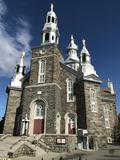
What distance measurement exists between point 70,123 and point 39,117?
463 centimetres

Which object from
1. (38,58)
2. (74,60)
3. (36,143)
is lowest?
(36,143)

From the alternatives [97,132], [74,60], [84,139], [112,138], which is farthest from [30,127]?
[74,60]

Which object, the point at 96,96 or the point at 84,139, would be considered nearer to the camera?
the point at 84,139

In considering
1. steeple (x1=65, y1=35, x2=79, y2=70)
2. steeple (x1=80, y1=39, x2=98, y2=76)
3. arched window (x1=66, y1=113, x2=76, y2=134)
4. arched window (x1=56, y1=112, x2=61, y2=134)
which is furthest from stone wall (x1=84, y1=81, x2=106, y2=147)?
steeple (x1=65, y1=35, x2=79, y2=70)

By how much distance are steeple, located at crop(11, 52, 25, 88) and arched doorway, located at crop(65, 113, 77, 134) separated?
10492 mm

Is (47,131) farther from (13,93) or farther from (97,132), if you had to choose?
(13,93)

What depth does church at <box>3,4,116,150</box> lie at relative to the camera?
24.2 meters

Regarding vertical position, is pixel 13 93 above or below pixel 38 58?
below

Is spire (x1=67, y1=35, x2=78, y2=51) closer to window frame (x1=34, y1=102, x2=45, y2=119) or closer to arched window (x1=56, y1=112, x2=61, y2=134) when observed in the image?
window frame (x1=34, y1=102, x2=45, y2=119)

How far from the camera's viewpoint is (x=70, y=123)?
88.5 ft

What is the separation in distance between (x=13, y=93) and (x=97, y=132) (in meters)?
15.1

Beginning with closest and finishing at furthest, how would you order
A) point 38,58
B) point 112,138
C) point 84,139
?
point 84,139 < point 38,58 < point 112,138

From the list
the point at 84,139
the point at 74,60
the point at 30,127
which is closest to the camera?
the point at 84,139

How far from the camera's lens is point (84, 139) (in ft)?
76.5
